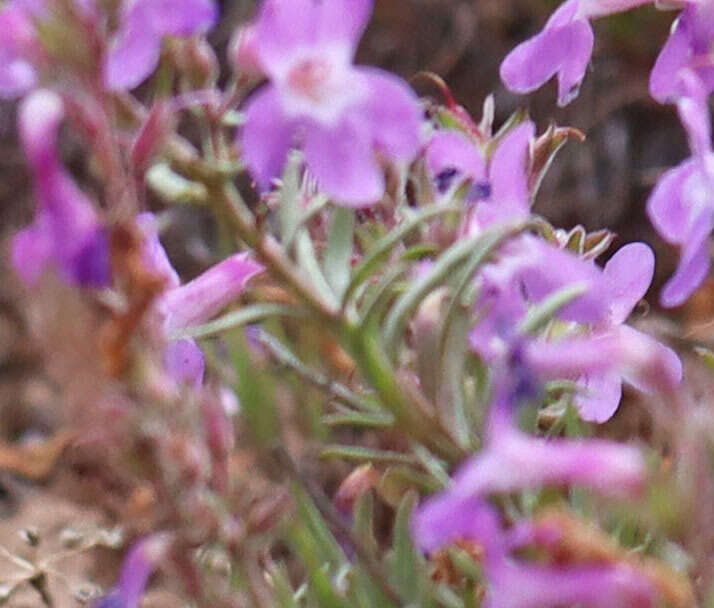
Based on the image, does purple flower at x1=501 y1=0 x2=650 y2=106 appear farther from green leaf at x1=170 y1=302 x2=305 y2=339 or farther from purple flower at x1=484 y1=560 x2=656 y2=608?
purple flower at x1=484 y1=560 x2=656 y2=608

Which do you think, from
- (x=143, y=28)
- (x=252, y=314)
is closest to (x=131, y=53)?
(x=143, y=28)

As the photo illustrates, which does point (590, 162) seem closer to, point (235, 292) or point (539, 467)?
point (235, 292)

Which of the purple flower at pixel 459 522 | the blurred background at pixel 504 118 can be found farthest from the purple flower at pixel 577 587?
the blurred background at pixel 504 118

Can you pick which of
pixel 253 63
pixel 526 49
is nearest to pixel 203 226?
pixel 526 49

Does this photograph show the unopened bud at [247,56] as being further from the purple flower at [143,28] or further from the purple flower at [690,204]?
the purple flower at [690,204]

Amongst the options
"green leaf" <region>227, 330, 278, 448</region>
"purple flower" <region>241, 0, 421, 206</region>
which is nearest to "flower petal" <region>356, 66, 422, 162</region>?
"purple flower" <region>241, 0, 421, 206</region>

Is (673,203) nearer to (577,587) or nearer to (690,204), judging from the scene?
(690,204)

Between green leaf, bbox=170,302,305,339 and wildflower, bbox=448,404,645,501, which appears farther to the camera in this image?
green leaf, bbox=170,302,305,339

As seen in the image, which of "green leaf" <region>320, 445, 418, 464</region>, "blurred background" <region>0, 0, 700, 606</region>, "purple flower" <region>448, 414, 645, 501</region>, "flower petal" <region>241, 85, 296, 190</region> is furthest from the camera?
"blurred background" <region>0, 0, 700, 606</region>
